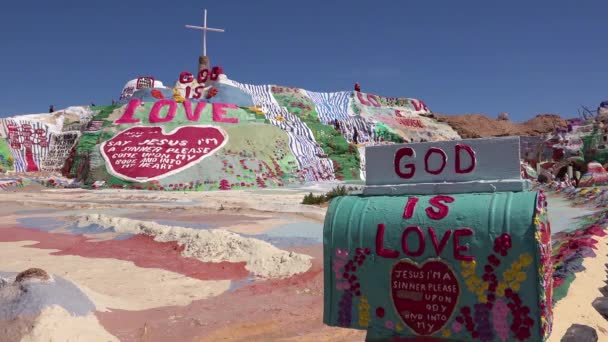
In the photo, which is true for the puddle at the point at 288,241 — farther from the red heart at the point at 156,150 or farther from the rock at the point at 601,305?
the red heart at the point at 156,150

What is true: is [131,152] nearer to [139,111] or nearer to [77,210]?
[139,111]

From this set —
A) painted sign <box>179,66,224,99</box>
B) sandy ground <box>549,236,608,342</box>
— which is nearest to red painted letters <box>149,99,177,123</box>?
painted sign <box>179,66,224,99</box>

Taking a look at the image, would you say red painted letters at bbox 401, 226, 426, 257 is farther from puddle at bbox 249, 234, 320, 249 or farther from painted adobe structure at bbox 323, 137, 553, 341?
puddle at bbox 249, 234, 320, 249

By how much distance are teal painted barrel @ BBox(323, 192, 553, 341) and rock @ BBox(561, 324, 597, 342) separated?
110 cm

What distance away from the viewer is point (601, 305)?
5.31 m

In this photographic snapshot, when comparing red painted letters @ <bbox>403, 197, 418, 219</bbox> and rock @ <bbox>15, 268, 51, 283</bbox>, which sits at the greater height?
red painted letters @ <bbox>403, 197, 418, 219</bbox>

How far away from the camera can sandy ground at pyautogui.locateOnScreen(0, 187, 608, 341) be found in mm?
5340

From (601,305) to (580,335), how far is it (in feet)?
4.40

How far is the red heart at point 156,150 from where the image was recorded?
28000mm

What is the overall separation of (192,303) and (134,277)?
177 centimetres

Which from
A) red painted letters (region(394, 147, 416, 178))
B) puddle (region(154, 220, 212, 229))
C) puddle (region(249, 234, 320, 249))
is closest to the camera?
red painted letters (region(394, 147, 416, 178))

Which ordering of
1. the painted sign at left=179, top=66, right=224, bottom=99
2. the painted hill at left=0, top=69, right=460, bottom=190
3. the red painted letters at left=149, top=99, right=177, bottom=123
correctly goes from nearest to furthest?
the painted hill at left=0, top=69, right=460, bottom=190 → the red painted letters at left=149, top=99, right=177, bottom=123 → the painted sign at left=179, top=66, right=224, bottom=99

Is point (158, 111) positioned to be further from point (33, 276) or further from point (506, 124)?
point (506, 124)

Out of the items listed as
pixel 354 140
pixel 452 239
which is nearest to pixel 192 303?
pixel 452 239
